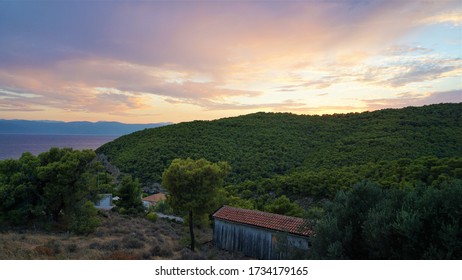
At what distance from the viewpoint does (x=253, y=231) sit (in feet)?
45.3

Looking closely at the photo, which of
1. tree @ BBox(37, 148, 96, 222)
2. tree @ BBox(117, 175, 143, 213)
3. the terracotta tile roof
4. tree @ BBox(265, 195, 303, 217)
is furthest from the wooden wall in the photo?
tree @ BBox(117, 175, 143, 213)

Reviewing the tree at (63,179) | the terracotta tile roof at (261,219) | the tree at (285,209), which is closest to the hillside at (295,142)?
the tree at (285,209)

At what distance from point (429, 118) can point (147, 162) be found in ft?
178

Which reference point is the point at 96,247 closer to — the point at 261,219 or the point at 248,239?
the point at 248,239

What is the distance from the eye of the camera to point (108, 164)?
55.7 metres

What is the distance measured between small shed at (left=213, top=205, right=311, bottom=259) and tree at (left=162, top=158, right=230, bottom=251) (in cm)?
109

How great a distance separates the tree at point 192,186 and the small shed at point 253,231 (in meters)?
1.09

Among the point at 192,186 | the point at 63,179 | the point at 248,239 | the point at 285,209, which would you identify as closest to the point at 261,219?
the point at 248,239

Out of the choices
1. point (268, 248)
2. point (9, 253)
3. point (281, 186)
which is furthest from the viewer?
point (281, 186)

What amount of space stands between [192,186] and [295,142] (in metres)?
48.9

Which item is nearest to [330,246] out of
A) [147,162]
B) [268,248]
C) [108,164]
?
[268,248]

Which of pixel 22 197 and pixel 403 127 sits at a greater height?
pixel 403 127

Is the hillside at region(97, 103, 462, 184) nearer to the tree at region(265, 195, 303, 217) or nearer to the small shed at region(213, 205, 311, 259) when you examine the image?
the tree at region(265, 195, 303, 217)

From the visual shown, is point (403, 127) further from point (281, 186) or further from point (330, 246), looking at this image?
point (330, 246)
